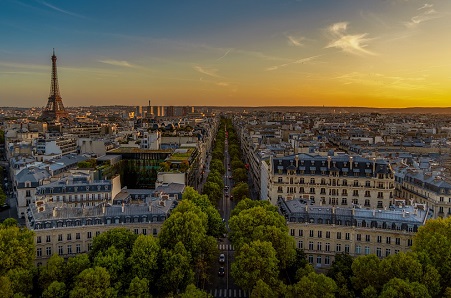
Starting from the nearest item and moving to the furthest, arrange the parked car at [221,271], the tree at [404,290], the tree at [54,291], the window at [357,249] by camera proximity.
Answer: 1. the tree at [404,290]
2. the tree at [54,291]
3. the window at [357,249]
4. the parked car at [221,271]

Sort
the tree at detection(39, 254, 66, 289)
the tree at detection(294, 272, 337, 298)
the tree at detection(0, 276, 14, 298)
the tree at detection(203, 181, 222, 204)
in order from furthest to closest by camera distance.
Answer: the tree at detection(203, 181, 222, 204)
the tree at detection(39, 254, 66, 289)
the tree at detection(294, 272, 337, 298)
the tree at detection(0, 276, 14, 298)

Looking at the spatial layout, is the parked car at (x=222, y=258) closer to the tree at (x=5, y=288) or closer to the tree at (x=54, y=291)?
the tree at (x=54, y=291)

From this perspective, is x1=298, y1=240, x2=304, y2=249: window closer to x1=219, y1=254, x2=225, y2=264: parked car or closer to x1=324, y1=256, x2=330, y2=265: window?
x1=324, y1=256, x2=330, y2=265: window

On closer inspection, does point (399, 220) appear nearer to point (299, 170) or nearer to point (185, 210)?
point (299, 170)

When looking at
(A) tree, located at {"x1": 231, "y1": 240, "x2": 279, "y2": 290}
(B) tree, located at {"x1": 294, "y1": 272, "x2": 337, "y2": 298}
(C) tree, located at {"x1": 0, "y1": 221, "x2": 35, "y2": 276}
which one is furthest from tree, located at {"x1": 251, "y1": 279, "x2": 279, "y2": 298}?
(C) tree, located at {"x1": 0, "y1": 221, "x2": 35, "y2": 276}

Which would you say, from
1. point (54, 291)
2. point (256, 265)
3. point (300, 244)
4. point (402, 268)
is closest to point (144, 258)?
point (54, 291)

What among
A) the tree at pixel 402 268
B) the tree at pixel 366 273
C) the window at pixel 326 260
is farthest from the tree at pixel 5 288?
the tree at pixel 402 268
